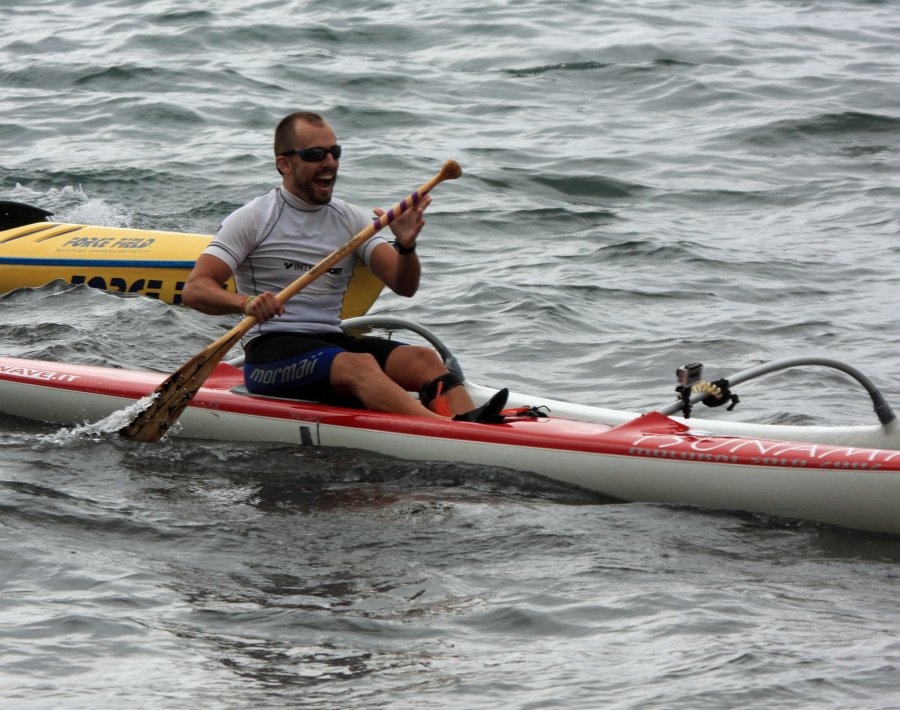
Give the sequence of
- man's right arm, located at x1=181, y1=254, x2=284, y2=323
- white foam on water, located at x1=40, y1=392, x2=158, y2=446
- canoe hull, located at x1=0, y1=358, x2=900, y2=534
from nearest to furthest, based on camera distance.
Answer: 1. canoe hull, located at x1=0, y1=358, x2=900, y2=534
2. man's right arm, located at x1=181, y1=254, x2=284, y2=323
3. white foam on water, located at x1=40, y1=392, x2=158, y2=446

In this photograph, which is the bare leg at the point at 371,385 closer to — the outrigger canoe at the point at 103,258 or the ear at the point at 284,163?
the ear at the point at 284,163

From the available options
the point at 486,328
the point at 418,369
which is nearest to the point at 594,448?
the point at 418,369

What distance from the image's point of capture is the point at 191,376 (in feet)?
18.9

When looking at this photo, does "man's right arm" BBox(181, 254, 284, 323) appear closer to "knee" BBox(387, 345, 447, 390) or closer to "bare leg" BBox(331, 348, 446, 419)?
"bare leg" BBox(331, 348, 446, 419)

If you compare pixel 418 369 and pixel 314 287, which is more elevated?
pixel 314 287

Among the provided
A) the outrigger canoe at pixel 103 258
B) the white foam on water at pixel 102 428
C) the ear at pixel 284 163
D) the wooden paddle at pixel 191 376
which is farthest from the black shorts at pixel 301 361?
the outrigger canoe at pixel 103 258

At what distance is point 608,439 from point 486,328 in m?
3.07

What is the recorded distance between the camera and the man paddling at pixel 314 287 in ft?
17.9

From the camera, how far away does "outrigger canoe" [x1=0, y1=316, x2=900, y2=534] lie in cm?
487

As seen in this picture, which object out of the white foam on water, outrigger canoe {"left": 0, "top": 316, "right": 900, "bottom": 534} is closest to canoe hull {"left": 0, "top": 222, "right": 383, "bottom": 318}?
outrigger canoe {"left": 0, "top": 316, "right": 900, "bottom": 534}

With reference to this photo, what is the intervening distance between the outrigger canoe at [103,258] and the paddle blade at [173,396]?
2.55 meters

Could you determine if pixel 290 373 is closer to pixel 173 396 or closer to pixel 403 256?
pixel 173 396

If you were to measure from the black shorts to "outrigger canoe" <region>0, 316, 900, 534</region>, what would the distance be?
0.07 m

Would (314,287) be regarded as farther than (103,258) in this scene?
No
